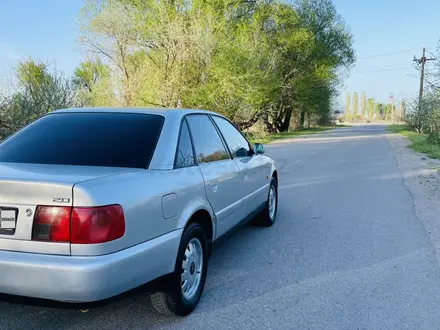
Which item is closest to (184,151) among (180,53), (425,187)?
(425,187)

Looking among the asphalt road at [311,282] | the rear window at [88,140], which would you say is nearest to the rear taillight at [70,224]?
the asphalt road at [311,282]

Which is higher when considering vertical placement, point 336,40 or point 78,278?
point 336,40

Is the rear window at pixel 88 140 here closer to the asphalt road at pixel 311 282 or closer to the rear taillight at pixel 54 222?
the rear taillight at pixel 54 222

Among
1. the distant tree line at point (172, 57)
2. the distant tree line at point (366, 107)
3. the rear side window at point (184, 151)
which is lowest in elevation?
the distant tree line at point (366, 107)

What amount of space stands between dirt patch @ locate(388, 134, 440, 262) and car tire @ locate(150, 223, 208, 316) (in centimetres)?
282

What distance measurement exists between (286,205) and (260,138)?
67.2 feet

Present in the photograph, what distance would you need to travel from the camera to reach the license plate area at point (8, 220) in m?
2.56

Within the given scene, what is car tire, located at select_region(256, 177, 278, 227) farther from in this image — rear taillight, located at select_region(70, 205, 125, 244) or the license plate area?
the license plate area

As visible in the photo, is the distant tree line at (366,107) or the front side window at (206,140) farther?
the distant tree line at (366,107)

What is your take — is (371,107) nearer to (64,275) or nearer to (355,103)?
(355,103)

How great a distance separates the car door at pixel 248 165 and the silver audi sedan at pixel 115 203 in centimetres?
9

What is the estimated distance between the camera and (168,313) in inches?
129

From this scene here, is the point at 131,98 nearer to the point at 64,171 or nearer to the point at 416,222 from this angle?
the point at 416,222

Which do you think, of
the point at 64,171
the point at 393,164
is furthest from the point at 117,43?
the point at 64,171
